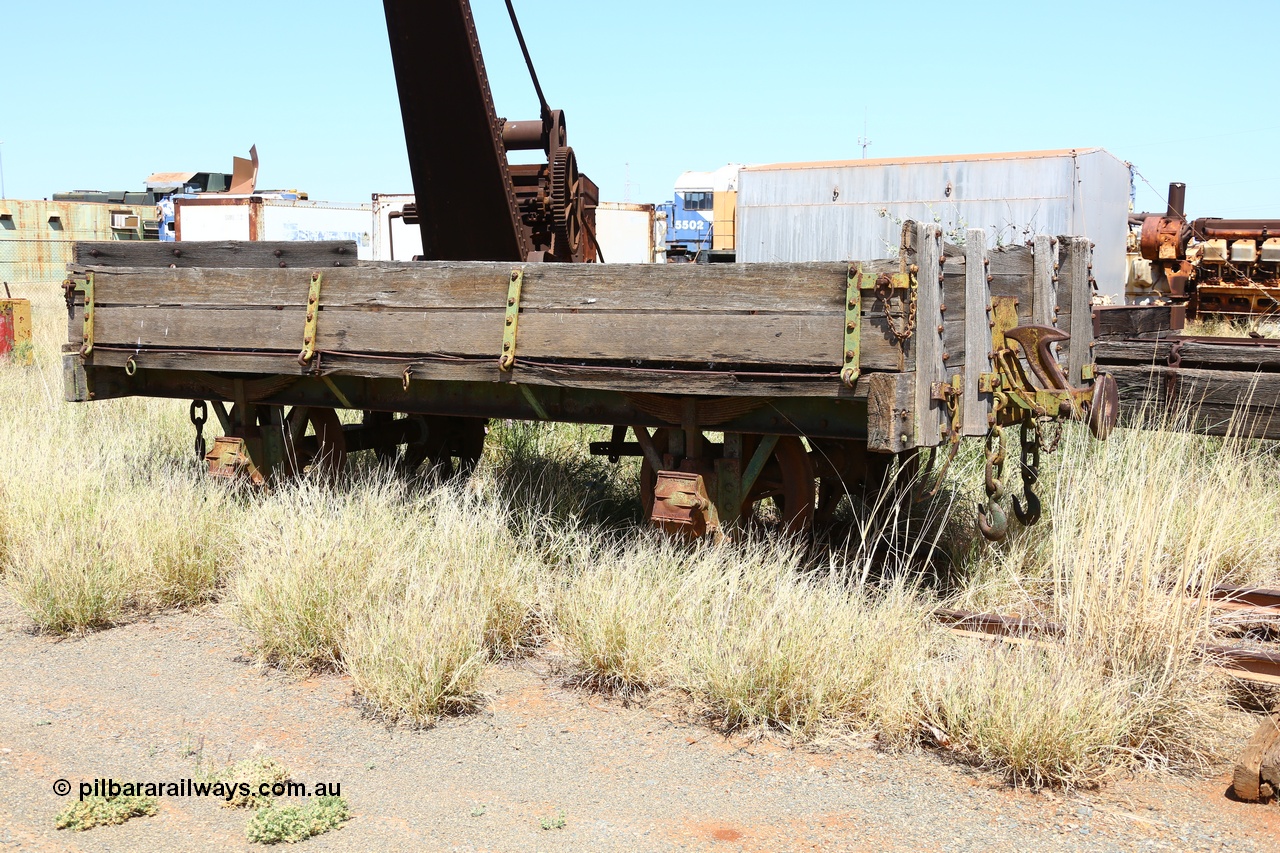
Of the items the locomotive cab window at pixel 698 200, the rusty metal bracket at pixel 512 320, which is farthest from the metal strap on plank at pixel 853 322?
the locomotive cab window at pixel 698 200

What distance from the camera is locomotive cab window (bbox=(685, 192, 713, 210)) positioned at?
1635 inches

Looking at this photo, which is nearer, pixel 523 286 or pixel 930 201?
pixel 523 286

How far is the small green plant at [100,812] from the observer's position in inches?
133

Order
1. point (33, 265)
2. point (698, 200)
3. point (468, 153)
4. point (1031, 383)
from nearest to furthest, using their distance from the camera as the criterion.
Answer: point (1031, 383) < point (468, 153) < point (33, 265) < point (698, 200)

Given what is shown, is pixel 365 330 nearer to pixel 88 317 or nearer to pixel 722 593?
pixel 88 317

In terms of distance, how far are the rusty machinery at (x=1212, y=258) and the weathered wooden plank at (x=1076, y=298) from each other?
1152 centimetres

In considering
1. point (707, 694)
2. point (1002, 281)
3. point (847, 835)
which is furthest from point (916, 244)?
point (847, 835)

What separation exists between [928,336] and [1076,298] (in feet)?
5.57

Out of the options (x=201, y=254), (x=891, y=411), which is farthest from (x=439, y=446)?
(x=891, y=411)

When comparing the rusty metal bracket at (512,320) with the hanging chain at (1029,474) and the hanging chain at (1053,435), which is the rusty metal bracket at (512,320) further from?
the hanging chain at (1053,435)

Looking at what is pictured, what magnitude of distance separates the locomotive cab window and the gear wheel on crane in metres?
34.1

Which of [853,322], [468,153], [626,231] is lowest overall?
[853,322]

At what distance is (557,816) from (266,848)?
0.83 meters

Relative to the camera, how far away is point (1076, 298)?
5629mm
